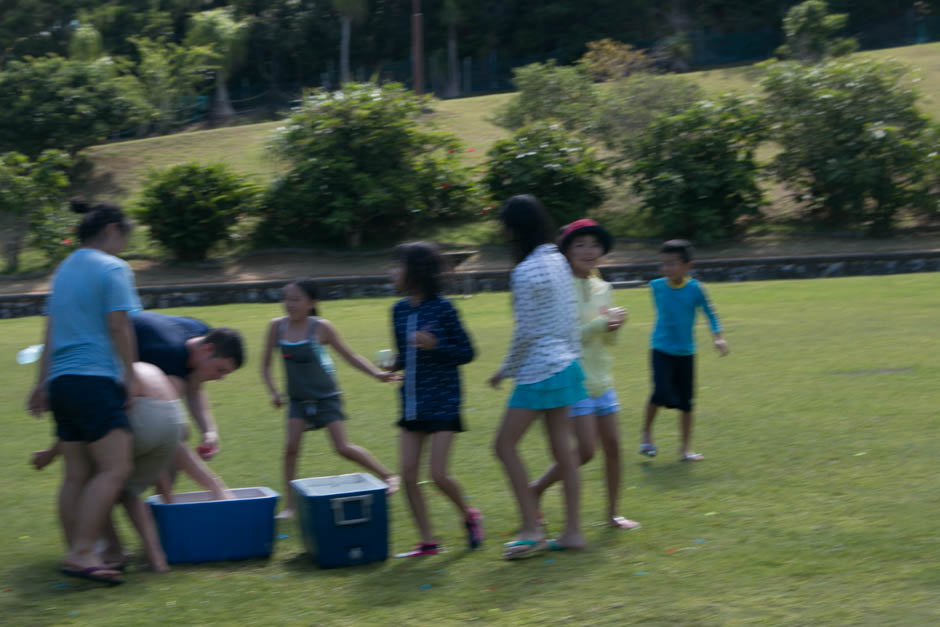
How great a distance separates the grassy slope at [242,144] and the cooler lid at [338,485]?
2254cm

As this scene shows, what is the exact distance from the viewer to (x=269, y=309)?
18.7 m

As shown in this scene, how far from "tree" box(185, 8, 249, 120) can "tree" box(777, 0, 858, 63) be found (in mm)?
21870

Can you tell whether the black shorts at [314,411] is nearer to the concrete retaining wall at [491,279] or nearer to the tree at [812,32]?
the concrete retaining wall at [491,279]

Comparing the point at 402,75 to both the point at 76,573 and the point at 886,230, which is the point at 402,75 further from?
the point at 76,573

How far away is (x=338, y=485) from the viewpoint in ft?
16.8

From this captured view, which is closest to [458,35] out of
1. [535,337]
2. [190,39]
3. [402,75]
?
[402,75]

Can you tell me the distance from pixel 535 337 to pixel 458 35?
1892 inches

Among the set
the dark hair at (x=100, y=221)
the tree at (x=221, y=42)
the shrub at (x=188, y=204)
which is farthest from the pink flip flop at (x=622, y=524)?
the tree at (x=221, y=42)

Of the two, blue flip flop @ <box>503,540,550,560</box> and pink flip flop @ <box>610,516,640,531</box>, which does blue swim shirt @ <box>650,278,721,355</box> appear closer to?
pink flip flop @ <box>610,516,640,531</box>

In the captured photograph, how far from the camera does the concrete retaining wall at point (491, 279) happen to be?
19703 millimetres

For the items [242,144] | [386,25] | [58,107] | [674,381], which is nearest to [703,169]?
[242,144]

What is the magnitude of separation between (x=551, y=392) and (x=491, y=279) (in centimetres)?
1544

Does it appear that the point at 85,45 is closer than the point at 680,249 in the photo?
No

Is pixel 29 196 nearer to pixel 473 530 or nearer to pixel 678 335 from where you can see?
pixel 678 335
